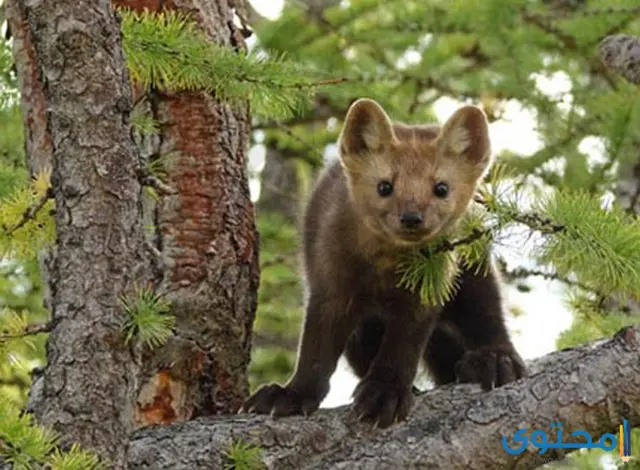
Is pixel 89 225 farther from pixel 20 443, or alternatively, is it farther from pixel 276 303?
pixel 276 303

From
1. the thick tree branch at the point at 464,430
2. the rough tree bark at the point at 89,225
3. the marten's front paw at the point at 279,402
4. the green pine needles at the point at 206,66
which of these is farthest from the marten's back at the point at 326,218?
the rough tree bark at the point at 89,225

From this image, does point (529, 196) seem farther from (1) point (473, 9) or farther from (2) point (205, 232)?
(1) point (473, 9)

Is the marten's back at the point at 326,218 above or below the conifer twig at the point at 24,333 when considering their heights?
above

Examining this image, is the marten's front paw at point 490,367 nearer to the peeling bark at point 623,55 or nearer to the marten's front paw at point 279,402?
the marten's front paw at point 279,402

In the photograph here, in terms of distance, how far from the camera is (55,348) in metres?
3.15

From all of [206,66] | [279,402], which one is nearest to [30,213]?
[206,66]

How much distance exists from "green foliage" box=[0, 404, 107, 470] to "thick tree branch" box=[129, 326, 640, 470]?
1016mm

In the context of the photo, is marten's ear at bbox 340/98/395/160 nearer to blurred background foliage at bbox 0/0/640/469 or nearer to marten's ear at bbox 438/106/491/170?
marten's ear at bbox 438/106/491/170

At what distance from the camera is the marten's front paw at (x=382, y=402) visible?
417cm

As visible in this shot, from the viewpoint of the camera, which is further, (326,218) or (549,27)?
(549,27)

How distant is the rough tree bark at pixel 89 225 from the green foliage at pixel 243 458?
0.61 meters

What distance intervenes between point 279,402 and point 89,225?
4.56ft

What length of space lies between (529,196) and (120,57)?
1.10 metres

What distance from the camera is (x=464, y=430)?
12.1 feet
